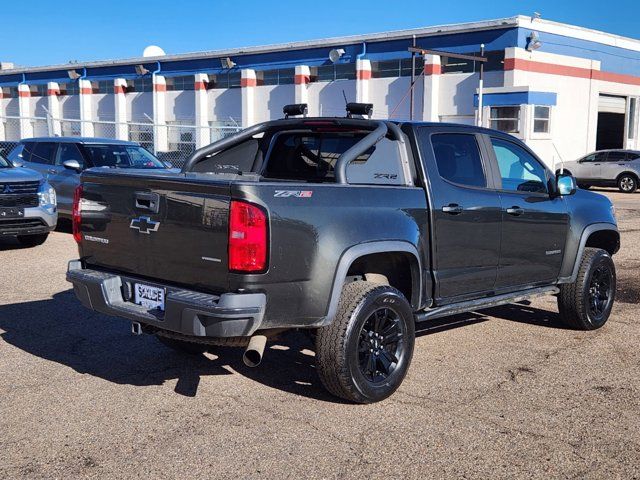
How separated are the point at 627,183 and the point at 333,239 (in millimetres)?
25581

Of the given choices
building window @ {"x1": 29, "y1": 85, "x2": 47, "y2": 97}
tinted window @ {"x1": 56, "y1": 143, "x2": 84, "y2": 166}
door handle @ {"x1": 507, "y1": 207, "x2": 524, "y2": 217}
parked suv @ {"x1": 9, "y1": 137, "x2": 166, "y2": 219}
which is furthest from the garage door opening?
building window @ {"x1": 29, "y1": 85, "x2": 47, "y2": 97}

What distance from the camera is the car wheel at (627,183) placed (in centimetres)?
2720

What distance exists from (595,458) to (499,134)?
308cm

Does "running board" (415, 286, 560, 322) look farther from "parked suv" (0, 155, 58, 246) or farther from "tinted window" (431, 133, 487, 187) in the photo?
"parked suv" (0, 155, 58, 246)

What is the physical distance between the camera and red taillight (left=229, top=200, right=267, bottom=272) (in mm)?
4270

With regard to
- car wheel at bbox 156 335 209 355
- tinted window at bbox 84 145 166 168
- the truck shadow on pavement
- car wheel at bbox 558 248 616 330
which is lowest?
the truck shadow on pavement

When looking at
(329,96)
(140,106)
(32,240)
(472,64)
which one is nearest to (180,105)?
(140,106)

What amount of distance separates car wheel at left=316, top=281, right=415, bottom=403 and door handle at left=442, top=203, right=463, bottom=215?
0.81m

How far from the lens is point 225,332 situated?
4.28 meters

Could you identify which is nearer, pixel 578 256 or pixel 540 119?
pixel 578 256

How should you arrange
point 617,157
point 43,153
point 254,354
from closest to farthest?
point 254,354 → point 43,153 → point 617,157

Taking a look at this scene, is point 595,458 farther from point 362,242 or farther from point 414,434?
point 362,242

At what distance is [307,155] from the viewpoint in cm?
616

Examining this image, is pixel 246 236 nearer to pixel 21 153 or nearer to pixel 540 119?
pixel 21 153
